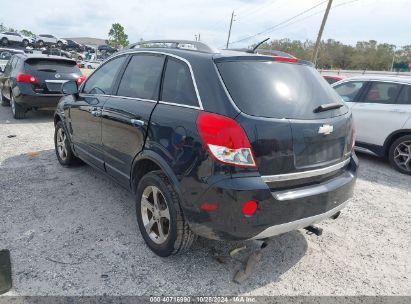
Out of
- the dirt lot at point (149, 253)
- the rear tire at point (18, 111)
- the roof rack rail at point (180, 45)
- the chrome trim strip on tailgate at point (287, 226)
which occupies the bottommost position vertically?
the dirt lot at point (149, 253)

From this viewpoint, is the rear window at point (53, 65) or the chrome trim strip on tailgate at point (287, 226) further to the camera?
the rear window at point (53, 65)

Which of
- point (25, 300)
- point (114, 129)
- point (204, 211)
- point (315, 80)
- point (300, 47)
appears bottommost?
point (25, 300)

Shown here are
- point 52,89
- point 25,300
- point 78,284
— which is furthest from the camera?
point 52,89

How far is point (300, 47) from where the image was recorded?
7088 centimetres

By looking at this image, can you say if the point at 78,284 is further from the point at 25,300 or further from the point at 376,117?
the point at 376,117

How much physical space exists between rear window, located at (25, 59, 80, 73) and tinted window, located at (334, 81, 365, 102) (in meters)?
6.51

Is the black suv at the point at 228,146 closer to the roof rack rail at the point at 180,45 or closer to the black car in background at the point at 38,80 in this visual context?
the roof rack rail at the point at 180,45

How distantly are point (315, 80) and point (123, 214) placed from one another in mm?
2418

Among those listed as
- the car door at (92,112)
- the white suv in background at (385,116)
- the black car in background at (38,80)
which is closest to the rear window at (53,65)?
the black car in background at (38,80)

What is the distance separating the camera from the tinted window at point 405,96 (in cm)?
606

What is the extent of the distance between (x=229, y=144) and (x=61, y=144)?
3.82 m

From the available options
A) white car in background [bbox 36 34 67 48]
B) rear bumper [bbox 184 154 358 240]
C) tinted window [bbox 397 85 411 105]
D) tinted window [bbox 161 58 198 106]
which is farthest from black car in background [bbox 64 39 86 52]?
rear bumper [bbox 184 154 358 240]

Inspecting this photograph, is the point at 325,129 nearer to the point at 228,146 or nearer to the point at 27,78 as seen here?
the point at 228,146

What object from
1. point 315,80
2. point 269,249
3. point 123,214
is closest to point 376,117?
point 315,80
